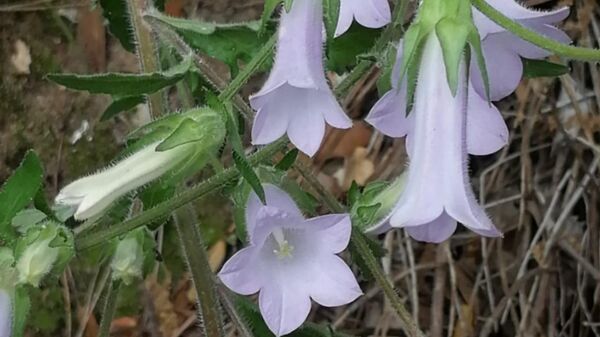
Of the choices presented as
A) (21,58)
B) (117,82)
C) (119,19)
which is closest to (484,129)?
(117,82)

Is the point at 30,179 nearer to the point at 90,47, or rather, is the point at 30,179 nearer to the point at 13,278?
the point at 13,278

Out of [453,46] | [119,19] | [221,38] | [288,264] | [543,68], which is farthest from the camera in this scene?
[119,19]

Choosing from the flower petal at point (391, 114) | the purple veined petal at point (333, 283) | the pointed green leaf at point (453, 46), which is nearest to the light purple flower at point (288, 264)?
the purple veined petal at point (333, 283)

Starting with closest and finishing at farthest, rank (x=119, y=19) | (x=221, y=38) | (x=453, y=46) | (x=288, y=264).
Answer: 1. (x=453, y=46)
2. (x=288, y=264)
3. (x=221, y=38)
4. (x=119, y=19)

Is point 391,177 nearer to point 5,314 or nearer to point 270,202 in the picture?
point 270,202

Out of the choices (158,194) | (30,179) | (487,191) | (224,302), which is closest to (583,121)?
(487,191)

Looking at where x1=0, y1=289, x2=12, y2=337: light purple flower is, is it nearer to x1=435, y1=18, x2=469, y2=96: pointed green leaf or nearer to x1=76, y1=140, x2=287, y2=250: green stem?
x1=76, y1=140, x2=287, y2=250: green stem

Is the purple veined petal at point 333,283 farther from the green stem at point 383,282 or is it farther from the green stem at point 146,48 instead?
the green stem at point 146,48
